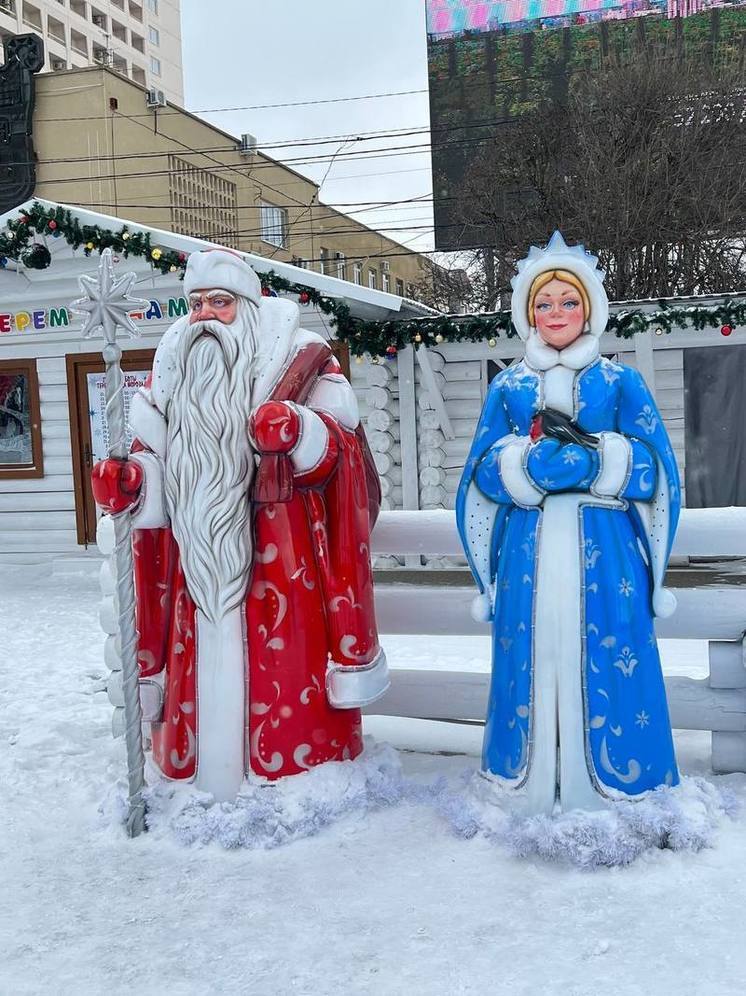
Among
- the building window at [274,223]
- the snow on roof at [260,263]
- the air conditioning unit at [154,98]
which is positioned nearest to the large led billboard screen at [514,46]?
the building window at [274,223]

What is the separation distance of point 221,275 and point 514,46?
24.8 m

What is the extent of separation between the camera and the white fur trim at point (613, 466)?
307 cm

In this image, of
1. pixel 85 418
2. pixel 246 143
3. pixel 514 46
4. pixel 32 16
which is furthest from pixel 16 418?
pixel 32 16

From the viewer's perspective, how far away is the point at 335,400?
3.49m

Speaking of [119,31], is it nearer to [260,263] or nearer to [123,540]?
[260,263]

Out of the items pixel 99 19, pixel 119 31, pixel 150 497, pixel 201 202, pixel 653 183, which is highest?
pixel 119 31

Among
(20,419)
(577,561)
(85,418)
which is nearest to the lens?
(577,561)

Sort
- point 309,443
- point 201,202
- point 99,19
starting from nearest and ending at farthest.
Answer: point 309,443 → point 201,202 → point 99,19

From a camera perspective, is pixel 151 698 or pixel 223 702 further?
pixel 151 698

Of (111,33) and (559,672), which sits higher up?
(111,33)

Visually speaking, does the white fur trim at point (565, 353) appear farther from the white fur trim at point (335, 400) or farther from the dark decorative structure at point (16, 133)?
the dark decorative structure at point (16, 133)

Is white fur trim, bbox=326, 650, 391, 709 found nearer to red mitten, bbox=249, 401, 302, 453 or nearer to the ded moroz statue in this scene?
the ded moroz statue

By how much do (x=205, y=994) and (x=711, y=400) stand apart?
24.0 feet

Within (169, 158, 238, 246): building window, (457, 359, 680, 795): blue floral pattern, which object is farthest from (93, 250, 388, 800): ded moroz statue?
(169, 158, 238, 246): building window
